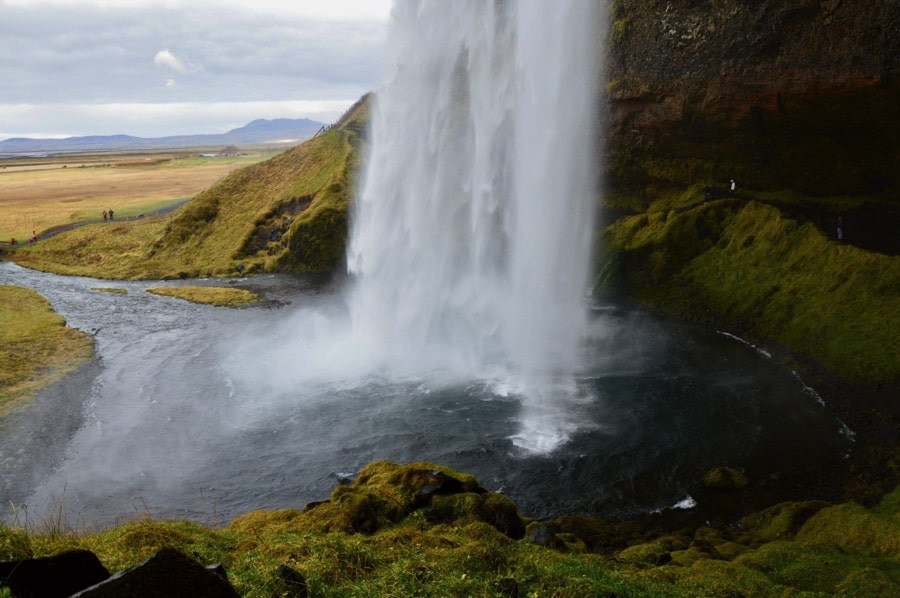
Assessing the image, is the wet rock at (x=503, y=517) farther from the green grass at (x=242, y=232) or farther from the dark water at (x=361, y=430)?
the green grass at (x=242, y=232)

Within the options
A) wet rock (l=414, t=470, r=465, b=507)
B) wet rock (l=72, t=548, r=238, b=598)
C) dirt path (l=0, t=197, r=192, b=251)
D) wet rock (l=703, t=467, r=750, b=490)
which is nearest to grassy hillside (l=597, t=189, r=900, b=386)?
wet rock (l=703, t=467, r=750, b=490)

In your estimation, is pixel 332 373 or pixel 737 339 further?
pixel 737 339

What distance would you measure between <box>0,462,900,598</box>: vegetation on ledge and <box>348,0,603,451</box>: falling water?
1458cm

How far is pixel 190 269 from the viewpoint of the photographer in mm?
55156

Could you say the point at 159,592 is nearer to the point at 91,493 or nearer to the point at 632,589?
the point at 632,589

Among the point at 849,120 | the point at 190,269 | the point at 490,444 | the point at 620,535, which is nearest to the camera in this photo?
the point at 620,535

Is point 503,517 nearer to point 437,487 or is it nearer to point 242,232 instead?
point 437,487

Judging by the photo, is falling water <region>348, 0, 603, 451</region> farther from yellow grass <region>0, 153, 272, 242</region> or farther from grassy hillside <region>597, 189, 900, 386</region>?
yellow grass <region>0, 153, 272, 242</region>

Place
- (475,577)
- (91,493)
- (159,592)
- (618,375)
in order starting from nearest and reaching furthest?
(159,592) → (475,577) → (91,493) → (618,375)

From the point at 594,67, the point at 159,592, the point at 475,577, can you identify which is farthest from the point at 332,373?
the point at 594,67

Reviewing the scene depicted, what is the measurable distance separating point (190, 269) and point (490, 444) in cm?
4047

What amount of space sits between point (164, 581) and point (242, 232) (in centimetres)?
5600

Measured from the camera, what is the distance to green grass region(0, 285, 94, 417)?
2795 centimetres

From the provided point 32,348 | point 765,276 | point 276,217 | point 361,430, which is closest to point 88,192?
point 276,217
